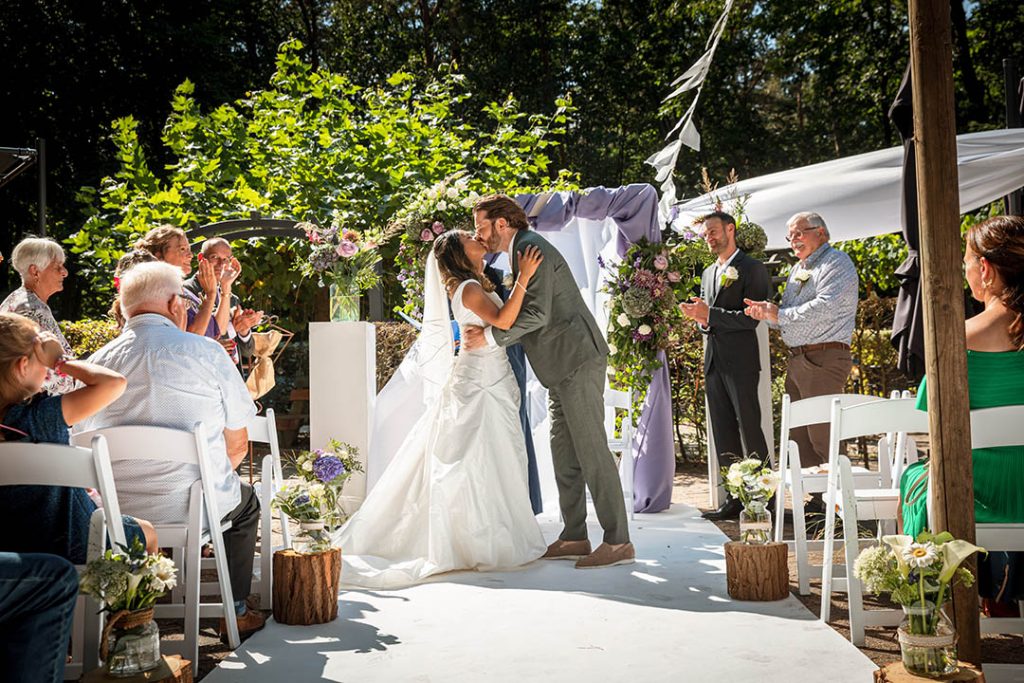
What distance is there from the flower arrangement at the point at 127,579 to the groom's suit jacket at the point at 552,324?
2789 millimetres

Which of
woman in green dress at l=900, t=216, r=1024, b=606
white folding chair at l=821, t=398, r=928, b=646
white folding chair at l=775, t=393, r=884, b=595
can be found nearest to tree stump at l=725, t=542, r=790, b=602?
white folding chair at l=775, t=393, r=884, b=595

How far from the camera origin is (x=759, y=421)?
21.1 feet

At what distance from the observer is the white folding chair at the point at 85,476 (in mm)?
2912

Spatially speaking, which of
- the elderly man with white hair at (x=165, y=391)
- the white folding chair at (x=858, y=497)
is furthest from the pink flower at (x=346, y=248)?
the white folding chair at (x=858, y=497)

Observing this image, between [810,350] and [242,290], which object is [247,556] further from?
[242,290]

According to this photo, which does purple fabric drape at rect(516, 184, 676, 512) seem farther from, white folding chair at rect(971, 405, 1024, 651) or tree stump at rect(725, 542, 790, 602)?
white folding chair at rect(971, 405, 1024, 651)

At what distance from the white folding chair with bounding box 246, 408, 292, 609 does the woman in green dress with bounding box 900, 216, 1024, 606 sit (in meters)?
2.79

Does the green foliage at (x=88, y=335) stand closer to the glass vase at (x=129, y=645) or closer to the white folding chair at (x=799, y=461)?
the white folding chair at (x=799, y=461)

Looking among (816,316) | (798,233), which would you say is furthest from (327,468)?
(798,233)

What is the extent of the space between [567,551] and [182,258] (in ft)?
8.97

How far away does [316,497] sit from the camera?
4.37 metres

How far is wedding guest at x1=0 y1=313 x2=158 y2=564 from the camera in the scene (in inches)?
121

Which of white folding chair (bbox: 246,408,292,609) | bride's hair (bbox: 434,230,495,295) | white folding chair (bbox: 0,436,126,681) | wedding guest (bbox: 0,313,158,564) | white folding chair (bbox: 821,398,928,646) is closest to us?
white folding chair (bbox: 0,436,126,681)

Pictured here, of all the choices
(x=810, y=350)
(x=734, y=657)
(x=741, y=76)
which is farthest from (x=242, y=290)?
(x=741, y=76)
